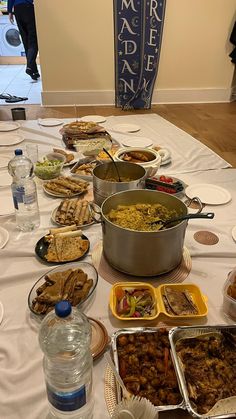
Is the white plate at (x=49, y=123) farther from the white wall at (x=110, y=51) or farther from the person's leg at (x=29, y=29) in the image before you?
the person's leg at (x=29, y=29)

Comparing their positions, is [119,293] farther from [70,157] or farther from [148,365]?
[70,157]

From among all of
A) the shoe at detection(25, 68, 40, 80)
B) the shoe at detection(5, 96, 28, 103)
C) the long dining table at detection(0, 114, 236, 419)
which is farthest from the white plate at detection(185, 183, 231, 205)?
the shoe at detection(25, 68, 40, 80)

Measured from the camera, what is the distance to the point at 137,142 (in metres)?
1.99

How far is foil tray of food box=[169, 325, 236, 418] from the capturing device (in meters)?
0.61

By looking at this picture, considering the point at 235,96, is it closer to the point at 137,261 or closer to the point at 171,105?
the point at 171,105

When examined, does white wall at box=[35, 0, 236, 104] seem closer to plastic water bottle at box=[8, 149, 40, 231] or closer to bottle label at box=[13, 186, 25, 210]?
plastic water bottle at box=[8, 149, 40, 231]

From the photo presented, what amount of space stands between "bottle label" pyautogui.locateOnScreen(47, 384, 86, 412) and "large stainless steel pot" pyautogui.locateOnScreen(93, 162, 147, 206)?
2.33 ft

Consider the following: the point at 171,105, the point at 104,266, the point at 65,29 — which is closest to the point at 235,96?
the point at 171,105

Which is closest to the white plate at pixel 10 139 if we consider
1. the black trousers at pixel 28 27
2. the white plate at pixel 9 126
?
the white plate at pixel 9 126

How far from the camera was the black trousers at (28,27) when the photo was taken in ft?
13.6

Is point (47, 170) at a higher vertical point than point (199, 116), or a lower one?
higher

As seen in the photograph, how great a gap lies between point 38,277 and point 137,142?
124 cm

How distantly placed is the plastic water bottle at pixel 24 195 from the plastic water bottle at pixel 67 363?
1.88 ft

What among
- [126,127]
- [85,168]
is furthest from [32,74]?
[85,168]
